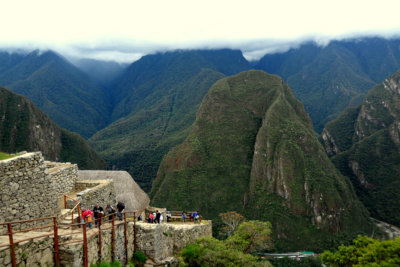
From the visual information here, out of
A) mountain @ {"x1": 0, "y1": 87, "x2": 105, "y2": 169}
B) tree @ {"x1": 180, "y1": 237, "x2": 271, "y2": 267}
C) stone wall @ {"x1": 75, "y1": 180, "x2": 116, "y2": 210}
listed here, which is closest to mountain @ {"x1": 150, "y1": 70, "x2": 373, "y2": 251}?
mountain @ {"x1": 0, "y1": 87, "x2": 105, "y2": 169}

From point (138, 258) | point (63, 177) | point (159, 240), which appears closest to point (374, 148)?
point (159, 240)

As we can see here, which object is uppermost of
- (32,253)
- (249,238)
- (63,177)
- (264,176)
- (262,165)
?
(63,177)

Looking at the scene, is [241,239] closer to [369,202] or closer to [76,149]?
[369,202]

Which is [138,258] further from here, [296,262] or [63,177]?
[296,262]

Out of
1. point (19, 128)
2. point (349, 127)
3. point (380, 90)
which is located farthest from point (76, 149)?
point (380, 90)

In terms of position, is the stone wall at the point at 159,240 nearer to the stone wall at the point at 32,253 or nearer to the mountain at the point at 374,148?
the stone wall at the point at 32,253
